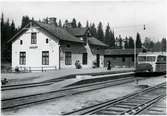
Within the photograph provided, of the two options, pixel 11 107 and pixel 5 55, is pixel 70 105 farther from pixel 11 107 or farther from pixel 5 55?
pixel 5 55

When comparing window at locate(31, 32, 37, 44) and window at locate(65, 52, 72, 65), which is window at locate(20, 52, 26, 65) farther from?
window at locate(65, 52, 72, 65)

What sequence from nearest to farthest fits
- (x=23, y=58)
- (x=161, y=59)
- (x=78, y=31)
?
(x=161, y=59) < (x=23, y=58) < (x=78, y=31)

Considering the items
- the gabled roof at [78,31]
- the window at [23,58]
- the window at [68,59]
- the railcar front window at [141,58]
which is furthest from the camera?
the gabled roof at [78,31]


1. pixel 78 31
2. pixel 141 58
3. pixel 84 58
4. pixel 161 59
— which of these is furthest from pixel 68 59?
pixel 161 59

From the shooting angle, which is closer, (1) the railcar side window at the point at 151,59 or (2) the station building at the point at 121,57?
(1) the railcar side window at the point at 151,59

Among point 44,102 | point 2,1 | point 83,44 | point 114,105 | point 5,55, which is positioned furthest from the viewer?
point 5,55

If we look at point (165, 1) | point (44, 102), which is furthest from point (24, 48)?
point (165, 1)

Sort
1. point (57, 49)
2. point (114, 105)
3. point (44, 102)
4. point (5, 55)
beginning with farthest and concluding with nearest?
1. point (5, 55)
2. point (57, 49)
3. point (44, 102)
4. point (114, 105)

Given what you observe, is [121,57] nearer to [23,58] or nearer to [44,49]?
[44,49]

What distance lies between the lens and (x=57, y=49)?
3534 cm

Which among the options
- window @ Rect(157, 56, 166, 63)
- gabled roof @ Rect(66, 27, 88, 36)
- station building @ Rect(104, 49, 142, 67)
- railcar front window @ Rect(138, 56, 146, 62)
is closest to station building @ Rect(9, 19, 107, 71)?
gabled roof @ Rect(66, 27, 88, 36)

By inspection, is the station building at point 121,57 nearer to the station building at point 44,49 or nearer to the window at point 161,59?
the station building at point 44,49

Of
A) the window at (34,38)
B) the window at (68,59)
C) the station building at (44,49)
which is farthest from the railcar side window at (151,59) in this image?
the window at (34,38)

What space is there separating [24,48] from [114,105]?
94.3 feet
